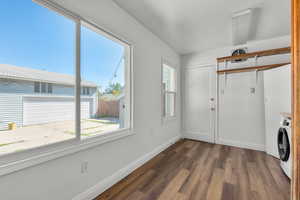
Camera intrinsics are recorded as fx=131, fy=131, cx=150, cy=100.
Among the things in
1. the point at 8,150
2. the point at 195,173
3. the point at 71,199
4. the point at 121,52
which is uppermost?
the point at 121,52

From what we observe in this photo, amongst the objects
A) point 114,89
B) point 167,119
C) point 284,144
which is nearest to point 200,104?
point 167,119

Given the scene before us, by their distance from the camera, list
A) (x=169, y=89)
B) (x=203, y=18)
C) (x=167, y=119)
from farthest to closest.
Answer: (x=169, y=89) → (x=167, y=119) → (x=203, y=18)

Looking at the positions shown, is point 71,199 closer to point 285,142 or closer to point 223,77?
point 285,142

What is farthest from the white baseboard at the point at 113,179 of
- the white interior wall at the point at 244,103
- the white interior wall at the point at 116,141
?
the white interior wall at the point at 244,103

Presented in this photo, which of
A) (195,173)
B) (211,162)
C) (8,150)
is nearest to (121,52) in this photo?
(8,150)

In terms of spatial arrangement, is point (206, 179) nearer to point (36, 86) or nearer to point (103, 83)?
point (103, 83)

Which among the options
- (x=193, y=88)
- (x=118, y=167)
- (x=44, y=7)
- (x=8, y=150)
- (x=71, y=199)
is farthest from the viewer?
(x=193, y=88)

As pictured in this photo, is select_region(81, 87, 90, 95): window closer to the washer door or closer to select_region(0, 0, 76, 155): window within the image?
select_region(0, 0, 76, 155): window

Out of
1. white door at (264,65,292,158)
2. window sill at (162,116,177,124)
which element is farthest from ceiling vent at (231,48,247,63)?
window sill at (162,116,177,124)

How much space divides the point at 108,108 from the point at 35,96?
90 centimetres

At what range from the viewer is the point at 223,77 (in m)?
3.47

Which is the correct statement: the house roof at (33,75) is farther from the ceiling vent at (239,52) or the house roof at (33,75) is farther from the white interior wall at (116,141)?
the ceiling vent at (239,52)

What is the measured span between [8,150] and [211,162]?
112 inches

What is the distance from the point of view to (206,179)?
1989 mm
